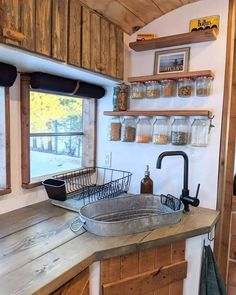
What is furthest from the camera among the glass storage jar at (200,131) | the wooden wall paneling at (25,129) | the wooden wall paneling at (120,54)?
the wooden wall paneling at (120,54)

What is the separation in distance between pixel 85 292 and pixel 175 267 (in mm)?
536

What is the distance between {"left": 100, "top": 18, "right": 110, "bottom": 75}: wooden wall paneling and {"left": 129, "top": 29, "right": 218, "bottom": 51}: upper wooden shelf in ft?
0.77

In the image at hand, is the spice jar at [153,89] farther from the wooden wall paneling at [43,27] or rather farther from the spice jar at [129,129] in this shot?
the wooden wall paneling at [43,27]

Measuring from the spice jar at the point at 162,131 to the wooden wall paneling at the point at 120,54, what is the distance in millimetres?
419

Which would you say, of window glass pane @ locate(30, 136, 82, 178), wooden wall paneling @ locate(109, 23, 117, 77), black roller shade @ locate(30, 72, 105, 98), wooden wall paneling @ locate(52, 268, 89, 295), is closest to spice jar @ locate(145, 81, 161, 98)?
wooden wall paneling @ locate(109, 23, 117, 77)

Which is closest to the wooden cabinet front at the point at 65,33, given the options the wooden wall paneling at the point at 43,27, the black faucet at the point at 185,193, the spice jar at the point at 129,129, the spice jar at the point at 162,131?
the wooden wall paneling at the point at 43,27

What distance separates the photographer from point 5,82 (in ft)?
4.73

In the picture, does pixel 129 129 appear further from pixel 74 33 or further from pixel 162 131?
pixel 74 33

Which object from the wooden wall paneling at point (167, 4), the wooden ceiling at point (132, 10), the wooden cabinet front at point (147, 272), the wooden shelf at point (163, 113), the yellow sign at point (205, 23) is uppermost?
the wooden wall paneling at point (167, 4)

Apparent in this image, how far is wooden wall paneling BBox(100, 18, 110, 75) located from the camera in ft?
5.58

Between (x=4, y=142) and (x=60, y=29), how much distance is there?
0.70 m

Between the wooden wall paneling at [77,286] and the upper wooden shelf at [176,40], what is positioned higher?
the upper wooden shelf at [176,40]

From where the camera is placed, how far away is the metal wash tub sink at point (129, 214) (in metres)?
1.32

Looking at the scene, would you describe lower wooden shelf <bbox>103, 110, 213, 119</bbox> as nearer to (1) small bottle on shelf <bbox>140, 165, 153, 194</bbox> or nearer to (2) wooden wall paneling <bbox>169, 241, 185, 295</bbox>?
(1) small bottle on shelf <bbox>140, 165, 153, 194</bbox>
